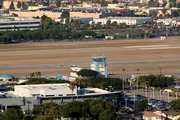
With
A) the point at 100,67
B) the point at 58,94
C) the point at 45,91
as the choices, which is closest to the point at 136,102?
the point at 58,94

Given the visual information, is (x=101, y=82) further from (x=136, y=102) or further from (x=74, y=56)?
(x=74, y=56)

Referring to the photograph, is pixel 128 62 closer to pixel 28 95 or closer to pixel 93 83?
pixel 93 83

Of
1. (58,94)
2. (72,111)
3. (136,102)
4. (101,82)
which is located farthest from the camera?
(101,82)

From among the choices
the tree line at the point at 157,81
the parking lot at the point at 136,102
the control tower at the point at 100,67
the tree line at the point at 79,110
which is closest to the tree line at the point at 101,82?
the tree line at the point at 157,81

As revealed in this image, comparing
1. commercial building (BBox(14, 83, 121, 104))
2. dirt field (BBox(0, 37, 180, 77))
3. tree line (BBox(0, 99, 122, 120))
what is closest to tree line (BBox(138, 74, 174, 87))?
dirt field (BBox(0, 37, 180, 77))

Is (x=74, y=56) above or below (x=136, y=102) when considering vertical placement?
below

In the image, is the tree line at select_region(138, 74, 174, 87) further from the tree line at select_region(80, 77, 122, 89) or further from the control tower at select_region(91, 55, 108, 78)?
the control tower at select_region(91, 55, 108, 78)

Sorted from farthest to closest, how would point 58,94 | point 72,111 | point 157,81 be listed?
point 157,81 → point 58,94 → point 72,111

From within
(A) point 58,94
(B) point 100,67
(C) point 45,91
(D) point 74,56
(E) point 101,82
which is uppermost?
Answer: (C) point 45,91

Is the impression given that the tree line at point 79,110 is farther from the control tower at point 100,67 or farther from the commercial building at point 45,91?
the control tower at point 100,67

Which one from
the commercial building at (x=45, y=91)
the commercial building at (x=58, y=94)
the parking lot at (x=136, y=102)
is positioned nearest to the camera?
the commercial building at (x=58, y=94)

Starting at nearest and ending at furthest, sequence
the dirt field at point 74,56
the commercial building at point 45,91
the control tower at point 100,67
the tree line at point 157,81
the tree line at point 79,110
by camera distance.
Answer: the tree line at point 79,110 < the commercial building at point 45,91 < the tree line at point 157,81 < the control tower at point 100,67 < the dirt field at point 74,56
